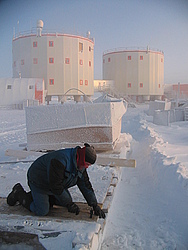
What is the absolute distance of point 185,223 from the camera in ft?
13.3

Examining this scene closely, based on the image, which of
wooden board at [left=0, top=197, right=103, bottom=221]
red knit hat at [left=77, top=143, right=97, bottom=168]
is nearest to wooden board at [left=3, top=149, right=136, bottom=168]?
wooden board at [left=0, top=197, right=103, bottom=221]

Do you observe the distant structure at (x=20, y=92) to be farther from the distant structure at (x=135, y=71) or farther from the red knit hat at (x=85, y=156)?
the red knit hat at (x=85, y=156)

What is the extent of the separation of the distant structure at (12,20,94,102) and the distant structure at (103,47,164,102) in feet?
28.6

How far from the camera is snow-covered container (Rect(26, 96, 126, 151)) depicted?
7094mm

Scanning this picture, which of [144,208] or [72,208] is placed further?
[144,208]

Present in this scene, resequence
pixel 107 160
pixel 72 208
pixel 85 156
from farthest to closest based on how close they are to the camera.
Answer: pixel 107 160 → pixel 72 208 → pixel 85 156

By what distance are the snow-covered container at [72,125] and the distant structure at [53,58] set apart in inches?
1006

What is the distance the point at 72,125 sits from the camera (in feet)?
23.5

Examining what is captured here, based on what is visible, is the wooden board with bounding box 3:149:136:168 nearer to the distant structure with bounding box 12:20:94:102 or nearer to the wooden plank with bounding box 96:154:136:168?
the wooden plank with bounding box 96:154:136:168

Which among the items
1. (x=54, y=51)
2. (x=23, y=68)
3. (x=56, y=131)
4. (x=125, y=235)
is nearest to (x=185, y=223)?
(x=125, y=235)

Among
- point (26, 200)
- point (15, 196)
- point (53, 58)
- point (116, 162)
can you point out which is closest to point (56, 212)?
point (26, 200)

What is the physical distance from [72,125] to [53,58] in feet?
87.2

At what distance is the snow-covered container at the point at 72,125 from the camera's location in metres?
7.09

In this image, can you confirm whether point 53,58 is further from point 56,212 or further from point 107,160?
point 56,212
